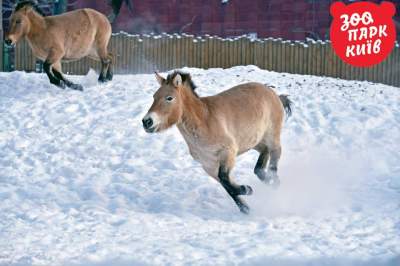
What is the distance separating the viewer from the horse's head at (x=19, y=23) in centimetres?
1433

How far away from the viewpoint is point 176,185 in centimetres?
1020

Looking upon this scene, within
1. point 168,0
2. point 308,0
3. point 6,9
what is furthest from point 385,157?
point 6,9

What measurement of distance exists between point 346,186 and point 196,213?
2527 millimetres

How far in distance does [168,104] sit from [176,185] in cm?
200

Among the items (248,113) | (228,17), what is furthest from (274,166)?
(228,17)

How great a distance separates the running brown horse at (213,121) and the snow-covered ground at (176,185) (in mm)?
580

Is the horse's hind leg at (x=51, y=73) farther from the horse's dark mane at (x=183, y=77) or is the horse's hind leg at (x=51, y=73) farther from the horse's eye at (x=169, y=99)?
the horse's eye at (x=169, y=99)

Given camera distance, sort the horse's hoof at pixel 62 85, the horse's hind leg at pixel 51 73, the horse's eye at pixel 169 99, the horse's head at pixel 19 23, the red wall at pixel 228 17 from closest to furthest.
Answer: the horse's eye at pixel 169 99 < the horse's head at pixel 19 23 < the horse's hind leg at pixel 51 73 < the horse's hoof at pixel 62 85 < the red wall at pixel 228 17

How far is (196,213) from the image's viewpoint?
8.80 metres

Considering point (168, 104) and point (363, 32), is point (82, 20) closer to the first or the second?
point (168, 104)

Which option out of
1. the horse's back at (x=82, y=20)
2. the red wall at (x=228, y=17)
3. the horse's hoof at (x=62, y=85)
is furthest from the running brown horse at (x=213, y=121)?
the red wall at (x=228, y=17)

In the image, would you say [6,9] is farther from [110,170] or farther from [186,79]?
[186,79]

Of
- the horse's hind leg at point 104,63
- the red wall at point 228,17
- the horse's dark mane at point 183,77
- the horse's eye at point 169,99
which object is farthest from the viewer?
the red wall at point 228,17

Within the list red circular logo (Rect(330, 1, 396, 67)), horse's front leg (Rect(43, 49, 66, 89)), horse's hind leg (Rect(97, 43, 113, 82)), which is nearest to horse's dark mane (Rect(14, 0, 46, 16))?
horse's front leg (Rect(43, 49, 66, 89))
